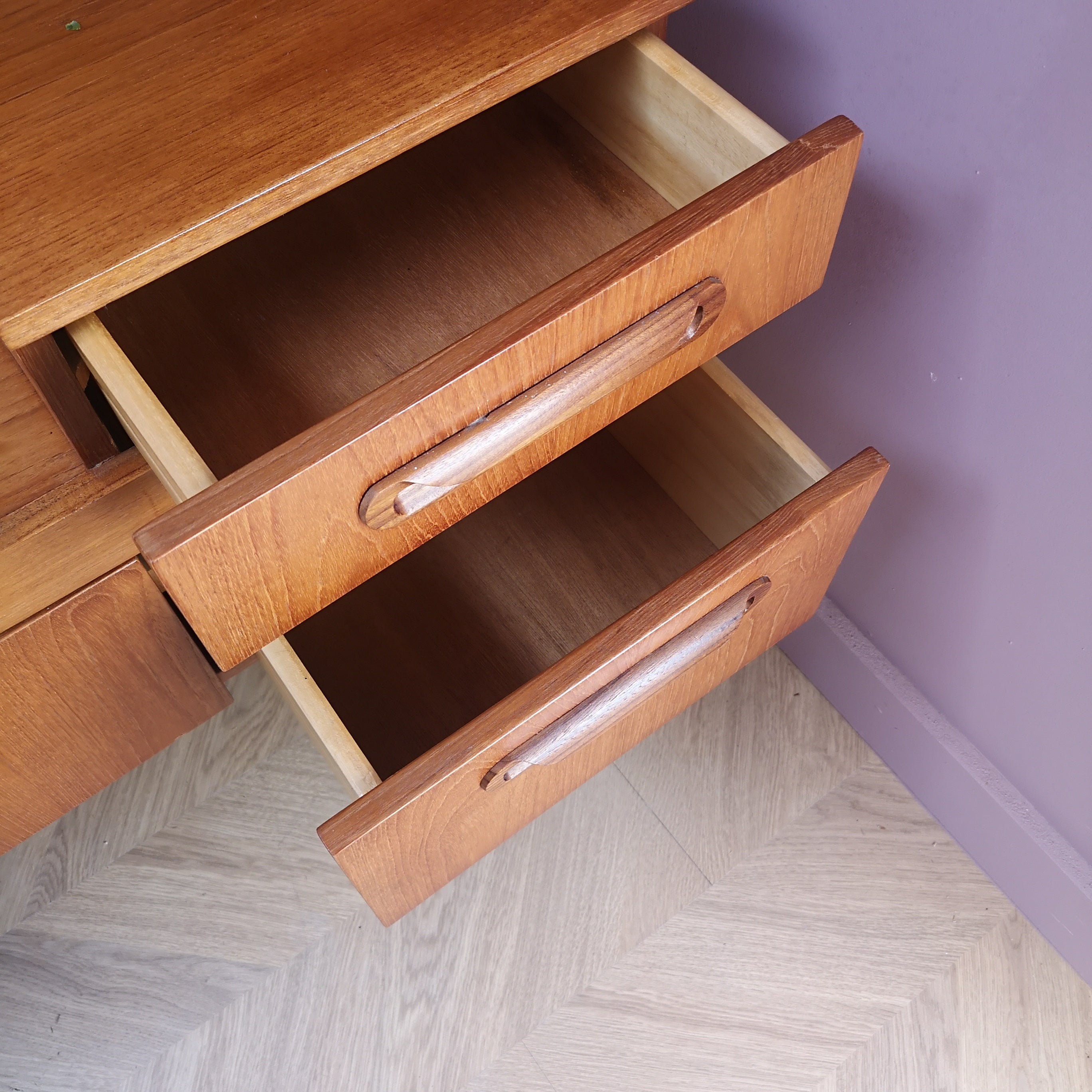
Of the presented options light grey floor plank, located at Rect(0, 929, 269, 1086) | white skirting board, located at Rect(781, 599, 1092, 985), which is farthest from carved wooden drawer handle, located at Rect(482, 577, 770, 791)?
light grey floor plank, located at Rect(0, 929, 269, 1086)

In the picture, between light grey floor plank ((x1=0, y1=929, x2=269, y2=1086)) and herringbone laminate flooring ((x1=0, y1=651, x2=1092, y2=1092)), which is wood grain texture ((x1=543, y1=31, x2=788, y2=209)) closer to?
herringbone laminate flooring ((x1=0, y1=651, x2=1092, y2=1092))

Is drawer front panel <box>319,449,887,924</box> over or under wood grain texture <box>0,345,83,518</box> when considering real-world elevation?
under

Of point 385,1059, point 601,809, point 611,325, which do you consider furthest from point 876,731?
point 611,325

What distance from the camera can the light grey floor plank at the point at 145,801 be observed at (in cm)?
95

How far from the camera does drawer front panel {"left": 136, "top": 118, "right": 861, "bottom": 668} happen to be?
0.44 meters

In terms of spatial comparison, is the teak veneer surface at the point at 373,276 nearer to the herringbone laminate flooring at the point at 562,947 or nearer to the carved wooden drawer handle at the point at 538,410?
the carved wooden drawer handle at the point at 538,410

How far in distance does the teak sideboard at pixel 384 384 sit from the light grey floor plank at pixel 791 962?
0.32m

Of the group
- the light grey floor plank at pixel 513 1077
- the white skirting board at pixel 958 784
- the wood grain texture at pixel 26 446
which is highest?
the wood grain texture at pixel 26 446

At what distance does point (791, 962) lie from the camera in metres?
0.92

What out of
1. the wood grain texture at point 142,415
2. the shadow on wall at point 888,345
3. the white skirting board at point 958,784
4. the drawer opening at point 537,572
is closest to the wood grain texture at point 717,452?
the drawer opening at point 537,572

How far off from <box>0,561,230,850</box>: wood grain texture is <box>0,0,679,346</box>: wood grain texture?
0.18 metres

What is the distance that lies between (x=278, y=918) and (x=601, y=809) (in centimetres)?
30

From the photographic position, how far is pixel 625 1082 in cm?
87

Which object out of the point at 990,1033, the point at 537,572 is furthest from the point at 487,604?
the point at 990,1033
